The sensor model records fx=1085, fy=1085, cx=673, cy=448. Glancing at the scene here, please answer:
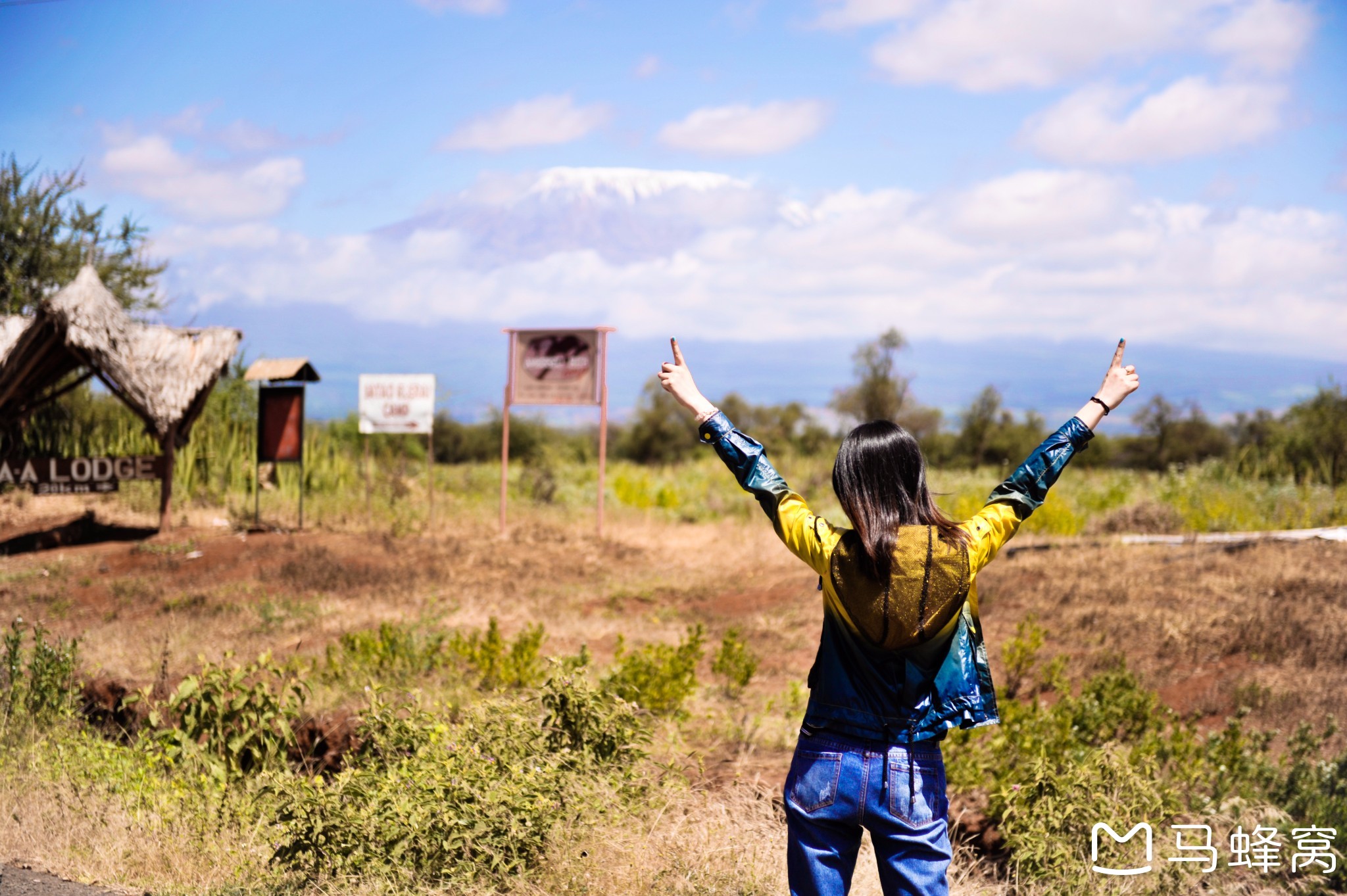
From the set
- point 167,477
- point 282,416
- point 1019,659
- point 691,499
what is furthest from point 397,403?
point 1019,659

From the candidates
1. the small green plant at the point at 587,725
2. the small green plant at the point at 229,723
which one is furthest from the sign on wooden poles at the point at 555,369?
the small green plant at the point at 587,725

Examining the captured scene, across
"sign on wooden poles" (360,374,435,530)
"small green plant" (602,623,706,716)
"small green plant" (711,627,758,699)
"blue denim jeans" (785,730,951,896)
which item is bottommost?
"small green plant" (711,627,758,699)

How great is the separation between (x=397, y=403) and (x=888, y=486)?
542 inches

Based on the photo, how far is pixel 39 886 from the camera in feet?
13.1

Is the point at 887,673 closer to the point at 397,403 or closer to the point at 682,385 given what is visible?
the point at 682,385

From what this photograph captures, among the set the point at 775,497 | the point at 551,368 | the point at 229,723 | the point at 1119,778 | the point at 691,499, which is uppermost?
the point at 551,368

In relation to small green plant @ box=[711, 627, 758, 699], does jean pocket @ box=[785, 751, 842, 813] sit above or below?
above

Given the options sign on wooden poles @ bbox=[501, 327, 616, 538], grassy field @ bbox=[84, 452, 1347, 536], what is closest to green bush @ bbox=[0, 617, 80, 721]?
grassy field @ bbox=[84, 452, 1347, 536]

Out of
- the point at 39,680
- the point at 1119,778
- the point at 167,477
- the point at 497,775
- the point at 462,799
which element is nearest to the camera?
the point at 462,799

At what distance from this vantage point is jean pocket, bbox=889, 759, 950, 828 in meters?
2.55

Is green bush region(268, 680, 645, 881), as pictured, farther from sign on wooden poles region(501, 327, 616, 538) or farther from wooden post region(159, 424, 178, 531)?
sign on wooden poles region(501, 327, 616, 538)

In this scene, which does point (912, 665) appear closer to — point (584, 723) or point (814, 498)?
point (584, 723)

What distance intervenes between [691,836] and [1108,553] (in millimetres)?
8949

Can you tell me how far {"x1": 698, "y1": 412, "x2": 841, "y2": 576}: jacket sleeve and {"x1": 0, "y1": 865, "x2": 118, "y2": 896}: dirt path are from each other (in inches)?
115
